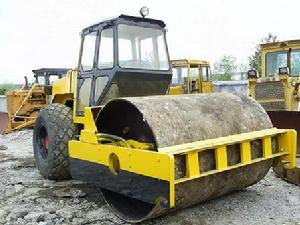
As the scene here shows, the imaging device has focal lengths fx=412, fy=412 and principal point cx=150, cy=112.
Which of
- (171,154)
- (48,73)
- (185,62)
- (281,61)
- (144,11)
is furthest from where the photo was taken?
(48,73)

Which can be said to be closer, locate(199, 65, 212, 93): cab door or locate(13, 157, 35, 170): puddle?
locate(13, 157, 35, 170): puddle

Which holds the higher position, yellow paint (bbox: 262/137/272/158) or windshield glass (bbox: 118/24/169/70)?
windshield glass (bbox: 118/24/169/70)

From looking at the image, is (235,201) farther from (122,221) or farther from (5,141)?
(5,141)

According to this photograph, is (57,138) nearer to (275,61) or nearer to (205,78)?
(275,61)

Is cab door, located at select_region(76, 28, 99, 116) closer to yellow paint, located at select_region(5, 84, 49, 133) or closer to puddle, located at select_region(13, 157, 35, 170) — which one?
puddle, located at select_region(13, 157, 35, 170)

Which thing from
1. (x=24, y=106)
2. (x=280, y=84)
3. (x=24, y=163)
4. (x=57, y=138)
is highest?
(x=280, y=84)

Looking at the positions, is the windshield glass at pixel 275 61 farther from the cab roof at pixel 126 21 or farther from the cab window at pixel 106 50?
the cab window at pixel 106 50

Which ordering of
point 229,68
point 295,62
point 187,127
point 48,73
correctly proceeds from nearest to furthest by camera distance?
point 187,127, point 295,62, point 48,73, point 229,68

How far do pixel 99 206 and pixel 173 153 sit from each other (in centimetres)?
158

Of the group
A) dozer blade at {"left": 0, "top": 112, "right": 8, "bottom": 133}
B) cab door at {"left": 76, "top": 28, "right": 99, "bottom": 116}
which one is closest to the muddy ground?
cab door at {"left": 76, "top": 28, "right": 99, "bottom": 116}

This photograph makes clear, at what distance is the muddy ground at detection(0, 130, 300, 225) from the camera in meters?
4.09

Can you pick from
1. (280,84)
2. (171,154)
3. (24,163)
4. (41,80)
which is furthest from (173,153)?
(41,80)

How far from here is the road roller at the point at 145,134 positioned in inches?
143

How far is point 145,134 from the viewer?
430 centimetres
